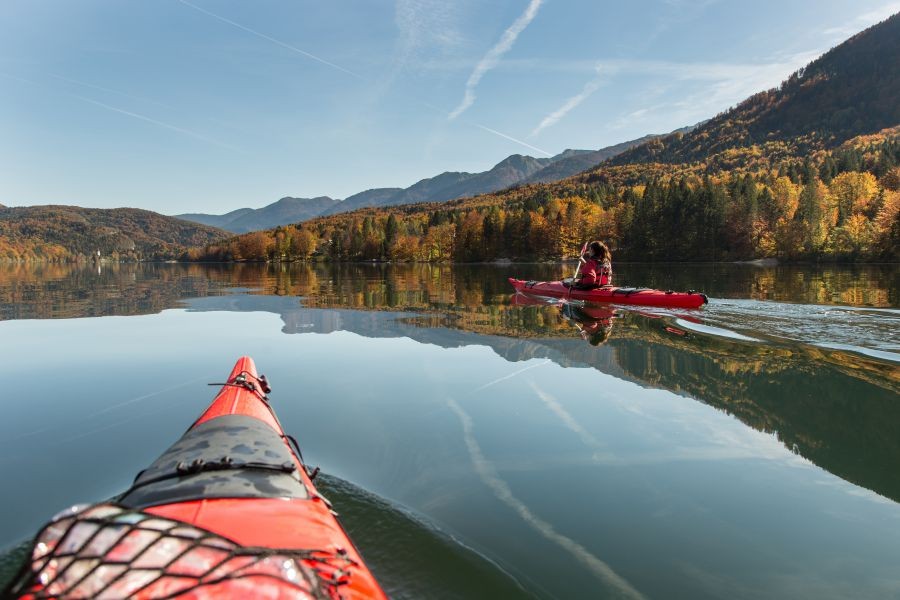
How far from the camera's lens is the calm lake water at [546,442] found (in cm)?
510

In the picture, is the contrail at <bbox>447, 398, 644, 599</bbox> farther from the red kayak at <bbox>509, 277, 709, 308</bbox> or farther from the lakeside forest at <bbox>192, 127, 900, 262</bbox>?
the lakeside forest at <bbox>192, 127, 900, 262</bbox>

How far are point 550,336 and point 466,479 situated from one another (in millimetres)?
11664

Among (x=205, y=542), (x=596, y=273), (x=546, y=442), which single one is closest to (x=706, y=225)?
(x=596, y=273)

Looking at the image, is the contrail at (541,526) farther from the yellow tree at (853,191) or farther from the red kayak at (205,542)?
the yellow tree at (853,191)

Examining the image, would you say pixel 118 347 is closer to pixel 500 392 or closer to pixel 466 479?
pixel 500 392

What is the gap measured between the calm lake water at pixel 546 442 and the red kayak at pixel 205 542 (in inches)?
73.0

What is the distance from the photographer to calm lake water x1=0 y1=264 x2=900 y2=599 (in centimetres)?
510

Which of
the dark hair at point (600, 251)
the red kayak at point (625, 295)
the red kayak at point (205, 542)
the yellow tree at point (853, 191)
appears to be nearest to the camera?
the red kayak at point (205, 542)

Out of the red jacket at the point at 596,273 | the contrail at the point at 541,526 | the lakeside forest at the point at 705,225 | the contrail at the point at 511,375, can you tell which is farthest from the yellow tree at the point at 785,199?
the contrail at the point at 541,526

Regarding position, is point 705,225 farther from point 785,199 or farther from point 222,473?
point 222,473

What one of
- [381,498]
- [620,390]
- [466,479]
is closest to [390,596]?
[381,498]

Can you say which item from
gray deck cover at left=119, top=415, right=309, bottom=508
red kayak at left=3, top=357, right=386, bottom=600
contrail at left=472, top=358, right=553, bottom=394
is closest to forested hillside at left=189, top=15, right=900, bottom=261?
contrail at left=472, top=358, right=553, bottom=394

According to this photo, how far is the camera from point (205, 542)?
258 centimetres

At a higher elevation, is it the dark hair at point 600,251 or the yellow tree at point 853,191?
the yellow tree at point 853,191
